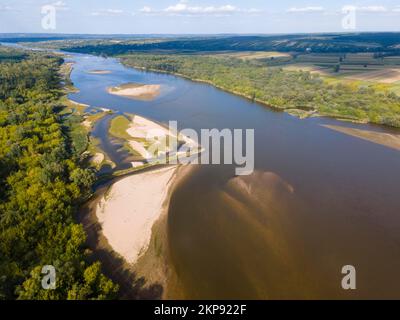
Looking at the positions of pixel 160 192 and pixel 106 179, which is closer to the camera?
pixel 160 192

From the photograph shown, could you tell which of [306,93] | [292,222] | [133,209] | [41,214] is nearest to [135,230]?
[133,209]

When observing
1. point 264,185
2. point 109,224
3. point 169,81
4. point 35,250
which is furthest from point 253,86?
point 35,250

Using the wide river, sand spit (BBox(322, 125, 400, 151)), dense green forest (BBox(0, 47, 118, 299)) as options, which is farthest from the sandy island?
sand spit (BBox(322, 125, 400, 151))

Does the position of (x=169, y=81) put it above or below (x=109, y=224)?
above

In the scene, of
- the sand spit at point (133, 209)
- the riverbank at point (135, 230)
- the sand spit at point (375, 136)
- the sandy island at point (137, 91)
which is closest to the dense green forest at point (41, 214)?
the riverbank at point (135, 230)

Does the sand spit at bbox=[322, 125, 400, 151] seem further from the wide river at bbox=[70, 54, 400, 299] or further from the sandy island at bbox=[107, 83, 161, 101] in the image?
the sandy island at bbox=[107, 83, 161, 101]
